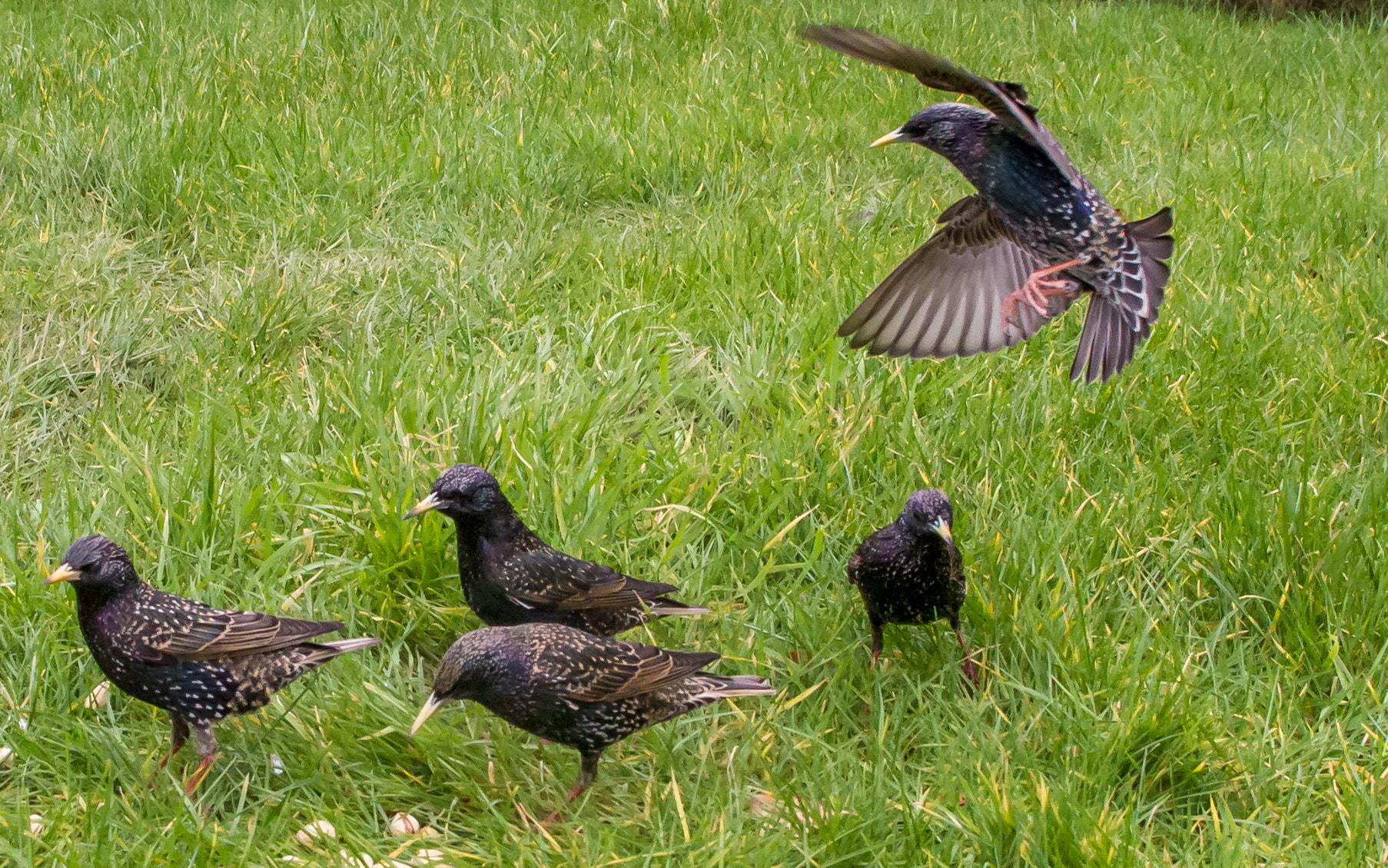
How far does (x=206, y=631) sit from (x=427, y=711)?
62cm

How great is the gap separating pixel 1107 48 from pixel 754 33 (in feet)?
7.67

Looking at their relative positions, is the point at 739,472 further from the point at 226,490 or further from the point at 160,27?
the point at 160,27

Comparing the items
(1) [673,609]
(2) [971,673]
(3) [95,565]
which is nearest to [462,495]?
(1) [673,609]

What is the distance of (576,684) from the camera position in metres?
3.01

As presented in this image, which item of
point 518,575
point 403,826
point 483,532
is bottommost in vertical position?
point 403,826

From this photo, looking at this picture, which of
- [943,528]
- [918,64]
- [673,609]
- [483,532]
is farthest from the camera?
[673,609]

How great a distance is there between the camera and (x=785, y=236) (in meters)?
5.44

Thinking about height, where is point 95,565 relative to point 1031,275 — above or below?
below

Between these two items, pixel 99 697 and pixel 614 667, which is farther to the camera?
pixel 99 697

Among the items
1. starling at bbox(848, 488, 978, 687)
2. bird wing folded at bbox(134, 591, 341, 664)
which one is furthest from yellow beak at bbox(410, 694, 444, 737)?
starling at bbox(848, 488, 978, 687)

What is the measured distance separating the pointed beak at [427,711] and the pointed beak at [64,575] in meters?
0.89

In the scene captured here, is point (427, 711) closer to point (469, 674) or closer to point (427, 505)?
A: point (469, 674)

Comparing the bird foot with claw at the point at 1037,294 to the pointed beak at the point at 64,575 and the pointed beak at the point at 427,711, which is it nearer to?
the pointed beak at the point at 427,711

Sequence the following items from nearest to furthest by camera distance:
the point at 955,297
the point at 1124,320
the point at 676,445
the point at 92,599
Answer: the point at 92,599, the point at 1124,320, the point at 955,297, the point at 676,445
